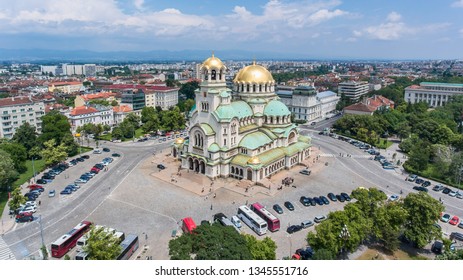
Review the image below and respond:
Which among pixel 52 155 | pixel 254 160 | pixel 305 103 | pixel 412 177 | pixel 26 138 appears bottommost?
pixel 412 177

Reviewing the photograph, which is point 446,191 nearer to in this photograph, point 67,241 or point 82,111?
point 67,241

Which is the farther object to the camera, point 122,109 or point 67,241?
point 122,109

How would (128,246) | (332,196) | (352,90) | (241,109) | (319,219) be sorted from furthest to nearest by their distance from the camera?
1. (352,90)
2. (241,109)
3. (332,196)
4. (319,219)
5. (128,246)

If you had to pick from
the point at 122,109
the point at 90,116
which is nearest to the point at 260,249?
the point at 90,116

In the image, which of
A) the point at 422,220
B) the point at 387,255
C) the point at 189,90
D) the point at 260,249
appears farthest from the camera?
the point at 189,90

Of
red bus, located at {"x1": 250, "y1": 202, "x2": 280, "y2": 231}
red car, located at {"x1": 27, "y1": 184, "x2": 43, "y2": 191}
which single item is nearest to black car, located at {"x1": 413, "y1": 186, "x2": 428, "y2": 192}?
red bus, located at {"x1": 250, "y1": 202, "x2": 280, "y2": 231}

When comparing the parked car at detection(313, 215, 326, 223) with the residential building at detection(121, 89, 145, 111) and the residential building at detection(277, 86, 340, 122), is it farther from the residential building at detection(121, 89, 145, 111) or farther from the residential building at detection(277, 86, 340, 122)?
the residential building at detection(121, 89, 145, 111)

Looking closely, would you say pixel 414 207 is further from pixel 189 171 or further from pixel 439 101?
pixel 439 101

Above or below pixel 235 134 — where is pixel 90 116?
below

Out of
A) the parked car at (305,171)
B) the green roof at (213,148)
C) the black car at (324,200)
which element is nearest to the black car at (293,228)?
the black car at (324,200)
